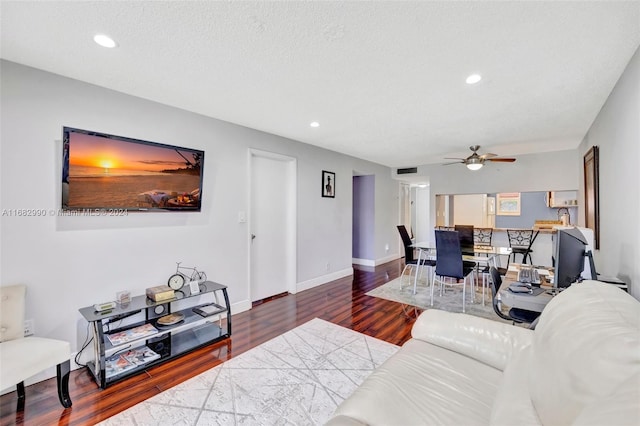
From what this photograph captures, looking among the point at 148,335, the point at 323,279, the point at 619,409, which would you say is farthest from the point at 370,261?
the point at 619,409

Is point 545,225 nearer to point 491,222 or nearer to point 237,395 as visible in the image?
point 491,222

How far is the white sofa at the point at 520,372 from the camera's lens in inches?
A: 29.4

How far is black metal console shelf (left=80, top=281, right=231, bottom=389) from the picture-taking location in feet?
7.06

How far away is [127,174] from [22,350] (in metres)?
1.44

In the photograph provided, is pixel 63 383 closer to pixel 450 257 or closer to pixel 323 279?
pixel 323 279

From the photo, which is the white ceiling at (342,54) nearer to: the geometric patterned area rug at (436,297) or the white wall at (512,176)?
the white wall at (512,176)

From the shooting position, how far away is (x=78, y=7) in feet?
4.90

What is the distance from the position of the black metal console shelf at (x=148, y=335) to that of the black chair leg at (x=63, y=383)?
0.19m

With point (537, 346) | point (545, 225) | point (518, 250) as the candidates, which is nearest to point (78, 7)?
point (537, 346)

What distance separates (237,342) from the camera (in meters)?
2.80

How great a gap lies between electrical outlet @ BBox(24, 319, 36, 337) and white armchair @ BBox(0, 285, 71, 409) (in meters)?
0.19

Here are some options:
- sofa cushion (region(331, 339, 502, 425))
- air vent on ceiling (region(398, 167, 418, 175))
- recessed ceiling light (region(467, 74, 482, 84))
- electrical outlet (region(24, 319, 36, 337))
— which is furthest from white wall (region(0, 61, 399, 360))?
air vent on ceiling (region(398, 167, 418, 175))

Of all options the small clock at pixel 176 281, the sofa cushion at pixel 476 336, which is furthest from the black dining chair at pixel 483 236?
the small clock at pixel 176 281

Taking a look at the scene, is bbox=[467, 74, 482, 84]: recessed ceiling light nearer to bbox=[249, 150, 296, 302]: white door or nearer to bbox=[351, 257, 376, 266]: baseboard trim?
bbox=[249, 150, 296, 302]: white door
